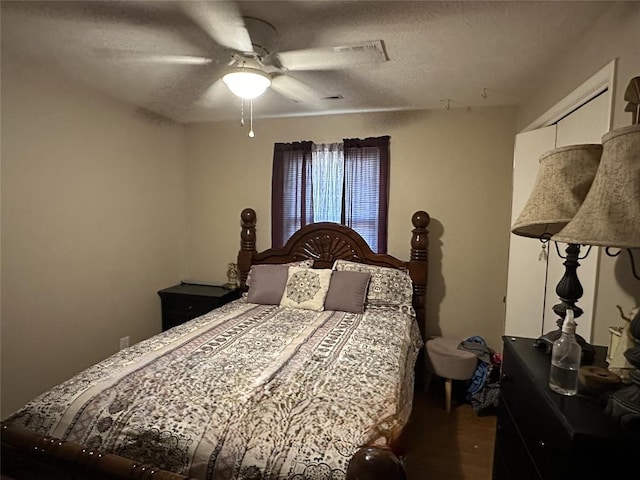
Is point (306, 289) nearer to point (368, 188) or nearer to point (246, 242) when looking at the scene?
point (246, 242)

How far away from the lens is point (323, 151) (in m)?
3.23

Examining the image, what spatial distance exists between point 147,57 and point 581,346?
2.50m

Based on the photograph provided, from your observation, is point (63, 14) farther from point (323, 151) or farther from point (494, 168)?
point (494, 168)

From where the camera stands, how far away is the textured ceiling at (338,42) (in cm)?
151

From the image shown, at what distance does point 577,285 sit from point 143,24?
2.15 m

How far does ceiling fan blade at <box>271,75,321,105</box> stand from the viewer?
228cm

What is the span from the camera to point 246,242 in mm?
3340

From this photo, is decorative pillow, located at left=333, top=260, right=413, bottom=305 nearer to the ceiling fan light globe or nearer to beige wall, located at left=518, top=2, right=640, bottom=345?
beige wall, located at left=518, top=2, right=640, bottom=345

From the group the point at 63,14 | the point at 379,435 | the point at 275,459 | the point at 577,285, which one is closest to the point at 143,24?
the point at 63,14

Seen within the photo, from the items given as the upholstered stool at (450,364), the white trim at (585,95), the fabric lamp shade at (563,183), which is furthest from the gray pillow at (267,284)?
the white trim at (585,95)

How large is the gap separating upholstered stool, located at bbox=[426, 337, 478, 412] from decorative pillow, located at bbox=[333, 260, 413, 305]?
1.44 feet

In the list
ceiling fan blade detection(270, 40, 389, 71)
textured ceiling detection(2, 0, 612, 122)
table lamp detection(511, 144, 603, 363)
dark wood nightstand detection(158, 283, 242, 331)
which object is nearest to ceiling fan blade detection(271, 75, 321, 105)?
textured ceiling detection(2, 0, 612, 122)

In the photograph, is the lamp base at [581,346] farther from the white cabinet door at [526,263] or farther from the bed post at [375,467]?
the white cabinet door at [526,263]

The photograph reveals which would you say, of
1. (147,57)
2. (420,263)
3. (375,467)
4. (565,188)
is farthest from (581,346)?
(147,57)
